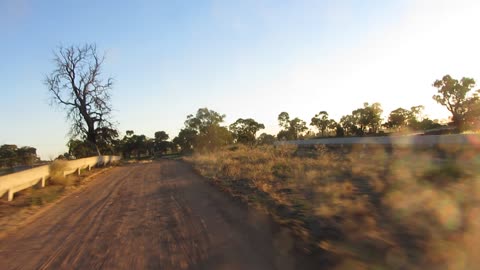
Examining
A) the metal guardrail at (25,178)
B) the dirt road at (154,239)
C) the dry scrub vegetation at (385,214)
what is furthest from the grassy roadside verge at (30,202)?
the dry scrub vegetation at (385,214)

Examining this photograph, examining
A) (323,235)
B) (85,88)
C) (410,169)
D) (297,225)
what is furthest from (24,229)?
(85,88)

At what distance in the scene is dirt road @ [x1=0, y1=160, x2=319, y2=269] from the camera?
585 centimetres

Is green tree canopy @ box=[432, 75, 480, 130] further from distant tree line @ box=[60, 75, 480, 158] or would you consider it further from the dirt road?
the dirt road

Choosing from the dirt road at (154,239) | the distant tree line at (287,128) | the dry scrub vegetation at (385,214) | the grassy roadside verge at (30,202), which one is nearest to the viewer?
the dry scrub vegetation at (385,214)

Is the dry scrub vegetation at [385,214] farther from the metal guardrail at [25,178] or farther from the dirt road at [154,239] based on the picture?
the metal guardrail at [25,178]

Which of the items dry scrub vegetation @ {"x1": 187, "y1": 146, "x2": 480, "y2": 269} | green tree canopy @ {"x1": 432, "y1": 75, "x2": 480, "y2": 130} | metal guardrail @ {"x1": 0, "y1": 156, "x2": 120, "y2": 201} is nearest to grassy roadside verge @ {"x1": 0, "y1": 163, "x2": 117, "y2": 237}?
metal guardrail @ {"x1": 0, "y1": 156, "x2": 120, "y2": 201}

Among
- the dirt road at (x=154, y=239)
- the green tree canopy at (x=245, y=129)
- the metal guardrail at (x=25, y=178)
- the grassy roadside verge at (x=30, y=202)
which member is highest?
the green tree canopy at (x=245, y=129)

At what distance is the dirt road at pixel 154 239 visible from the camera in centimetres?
585

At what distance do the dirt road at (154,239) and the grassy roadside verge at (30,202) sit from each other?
1.52 feet

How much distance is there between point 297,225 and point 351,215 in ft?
3.92

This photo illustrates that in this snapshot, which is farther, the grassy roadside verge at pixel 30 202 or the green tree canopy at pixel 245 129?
the green tree canopy at pixel 245 129

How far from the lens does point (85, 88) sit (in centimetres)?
3938

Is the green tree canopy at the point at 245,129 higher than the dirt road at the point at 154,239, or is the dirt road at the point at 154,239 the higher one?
the green tree canopy at the point at 245,129

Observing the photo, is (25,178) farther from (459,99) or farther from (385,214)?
(459,99)
